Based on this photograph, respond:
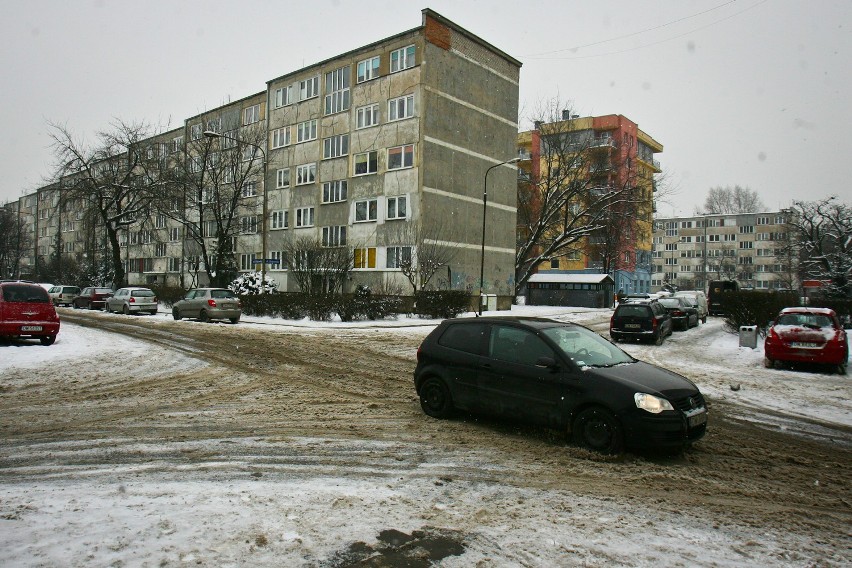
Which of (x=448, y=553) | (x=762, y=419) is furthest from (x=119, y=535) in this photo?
(x=762, y=419)

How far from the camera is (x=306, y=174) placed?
148ft

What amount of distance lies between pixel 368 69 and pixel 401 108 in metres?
4.70

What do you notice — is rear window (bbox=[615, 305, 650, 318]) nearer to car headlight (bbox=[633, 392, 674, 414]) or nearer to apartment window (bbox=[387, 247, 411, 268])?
apartment window (bbox=[387, 247, 411, 268])

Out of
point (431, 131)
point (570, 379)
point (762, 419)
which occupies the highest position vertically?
point (431, 131)

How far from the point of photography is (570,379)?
6.84 meters

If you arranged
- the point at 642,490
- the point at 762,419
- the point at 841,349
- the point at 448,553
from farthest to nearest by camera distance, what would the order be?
the point at 841,349 → the point at 762,419 → the point at 642,490 → the point at 448,553

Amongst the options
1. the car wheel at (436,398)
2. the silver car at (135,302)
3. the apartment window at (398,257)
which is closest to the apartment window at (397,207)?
the apartment window at (398,257)

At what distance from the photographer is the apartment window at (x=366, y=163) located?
39.9m

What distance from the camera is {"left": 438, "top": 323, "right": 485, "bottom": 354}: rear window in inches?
315

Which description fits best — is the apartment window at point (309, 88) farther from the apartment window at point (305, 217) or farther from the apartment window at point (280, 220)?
the apartment window at point (280, 220)

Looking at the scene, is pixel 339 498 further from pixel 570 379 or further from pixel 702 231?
pixel 702 231

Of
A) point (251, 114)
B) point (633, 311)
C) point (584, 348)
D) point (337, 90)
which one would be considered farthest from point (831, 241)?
point (251, 114)

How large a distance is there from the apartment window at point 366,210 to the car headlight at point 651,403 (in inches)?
1343

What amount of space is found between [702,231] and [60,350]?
11423cm
